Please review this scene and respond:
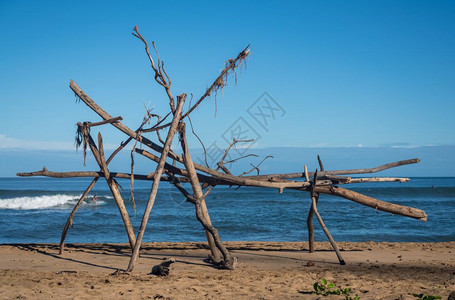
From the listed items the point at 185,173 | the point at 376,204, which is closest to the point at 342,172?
the point at 376,204

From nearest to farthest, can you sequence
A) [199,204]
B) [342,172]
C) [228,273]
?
[228,273] < [199,204] < [342,172]

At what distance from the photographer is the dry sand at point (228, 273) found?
5945 mm

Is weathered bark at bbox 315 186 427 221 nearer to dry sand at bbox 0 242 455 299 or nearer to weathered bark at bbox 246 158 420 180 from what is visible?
weathered bark at bbox 246 158 420 180

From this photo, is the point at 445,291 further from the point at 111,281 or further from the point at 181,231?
the point at 181,231

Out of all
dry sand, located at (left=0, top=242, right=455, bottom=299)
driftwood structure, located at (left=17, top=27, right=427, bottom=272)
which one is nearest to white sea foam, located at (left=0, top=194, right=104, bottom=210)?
dry sand, located at (left=0, top=242, right=455, bottom=299)

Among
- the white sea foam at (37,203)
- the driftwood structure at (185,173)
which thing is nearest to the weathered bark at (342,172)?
the driftwood structure at (185,173)

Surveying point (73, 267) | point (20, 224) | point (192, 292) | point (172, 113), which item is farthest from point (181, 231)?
point (192, 292)

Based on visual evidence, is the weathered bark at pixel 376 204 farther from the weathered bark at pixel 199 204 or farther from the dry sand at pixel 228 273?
the weathered bark at pixel 199 204

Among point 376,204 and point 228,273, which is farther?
point 376,204

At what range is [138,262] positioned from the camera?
27.3 feet

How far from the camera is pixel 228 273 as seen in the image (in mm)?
7305

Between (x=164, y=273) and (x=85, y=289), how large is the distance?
50.9 inches

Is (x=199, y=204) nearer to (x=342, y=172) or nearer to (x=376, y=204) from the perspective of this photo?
(x=342, y=172)

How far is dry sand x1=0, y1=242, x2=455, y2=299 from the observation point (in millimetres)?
5945
